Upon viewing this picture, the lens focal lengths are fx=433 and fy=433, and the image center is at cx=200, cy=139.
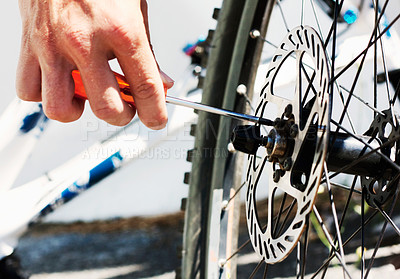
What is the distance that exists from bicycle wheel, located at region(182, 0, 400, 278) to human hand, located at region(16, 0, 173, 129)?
115mm

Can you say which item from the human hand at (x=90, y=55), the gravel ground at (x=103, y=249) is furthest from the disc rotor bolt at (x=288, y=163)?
the gravel ground at (x=103, y=249)

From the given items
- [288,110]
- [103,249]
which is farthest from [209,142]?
[103,249]

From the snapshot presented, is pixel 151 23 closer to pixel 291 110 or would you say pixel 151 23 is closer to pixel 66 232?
pixel 66 232

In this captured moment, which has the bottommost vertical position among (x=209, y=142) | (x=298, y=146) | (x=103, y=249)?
(x=103, y=249)

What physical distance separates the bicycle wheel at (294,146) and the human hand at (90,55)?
0.38ft

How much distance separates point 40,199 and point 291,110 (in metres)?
0.65

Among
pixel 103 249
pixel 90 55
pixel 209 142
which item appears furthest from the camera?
pixel 103 249

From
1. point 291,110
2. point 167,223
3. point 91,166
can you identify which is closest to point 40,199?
point 91,166

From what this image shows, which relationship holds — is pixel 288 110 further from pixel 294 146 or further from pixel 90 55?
pixel 90 55

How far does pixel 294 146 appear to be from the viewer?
34 cm

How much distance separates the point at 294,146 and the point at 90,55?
0.56 ft

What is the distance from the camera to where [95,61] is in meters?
0.28

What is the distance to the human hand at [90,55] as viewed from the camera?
0.27 m

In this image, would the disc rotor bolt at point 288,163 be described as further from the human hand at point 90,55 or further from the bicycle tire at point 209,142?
the bicycle tire at point 209,142
